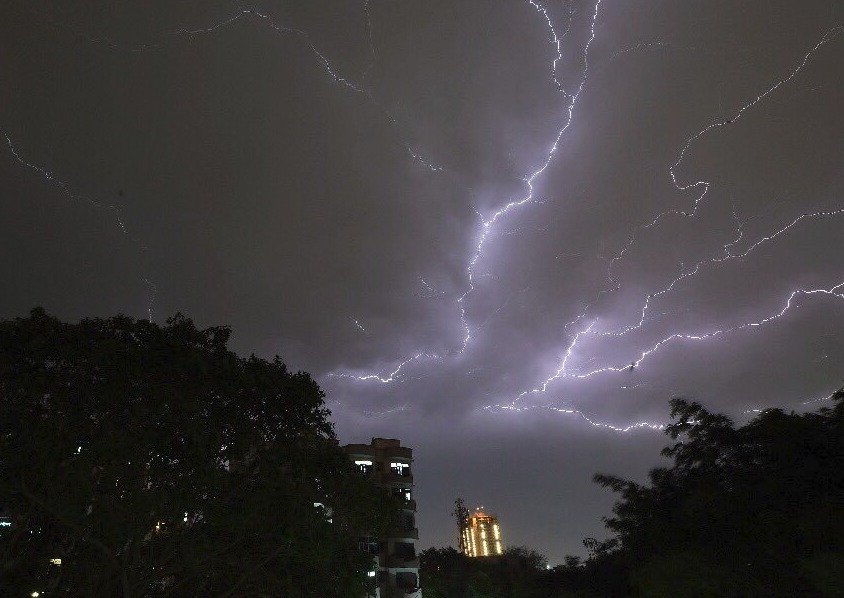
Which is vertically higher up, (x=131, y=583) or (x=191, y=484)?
(x=191, y=484)

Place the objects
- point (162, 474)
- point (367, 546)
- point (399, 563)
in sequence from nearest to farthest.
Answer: point (162, 474) → point (367, 546) → point (399, 563)

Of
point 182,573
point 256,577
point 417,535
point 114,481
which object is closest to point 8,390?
point 114,481

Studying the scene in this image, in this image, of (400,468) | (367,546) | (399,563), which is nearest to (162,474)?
(367,546)

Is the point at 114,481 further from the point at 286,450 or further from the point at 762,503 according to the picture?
the point at 762,503

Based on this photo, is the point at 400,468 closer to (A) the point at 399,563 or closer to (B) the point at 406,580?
(A) the point at 399,563

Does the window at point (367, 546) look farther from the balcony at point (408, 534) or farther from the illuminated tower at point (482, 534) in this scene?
the illuminated tower at point (482, 534)

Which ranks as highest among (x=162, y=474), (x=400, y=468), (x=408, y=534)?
(x=400, y=468)

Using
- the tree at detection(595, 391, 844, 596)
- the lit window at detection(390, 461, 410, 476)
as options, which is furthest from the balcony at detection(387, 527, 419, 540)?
the tree at detection(595, 391, 844, 596)
